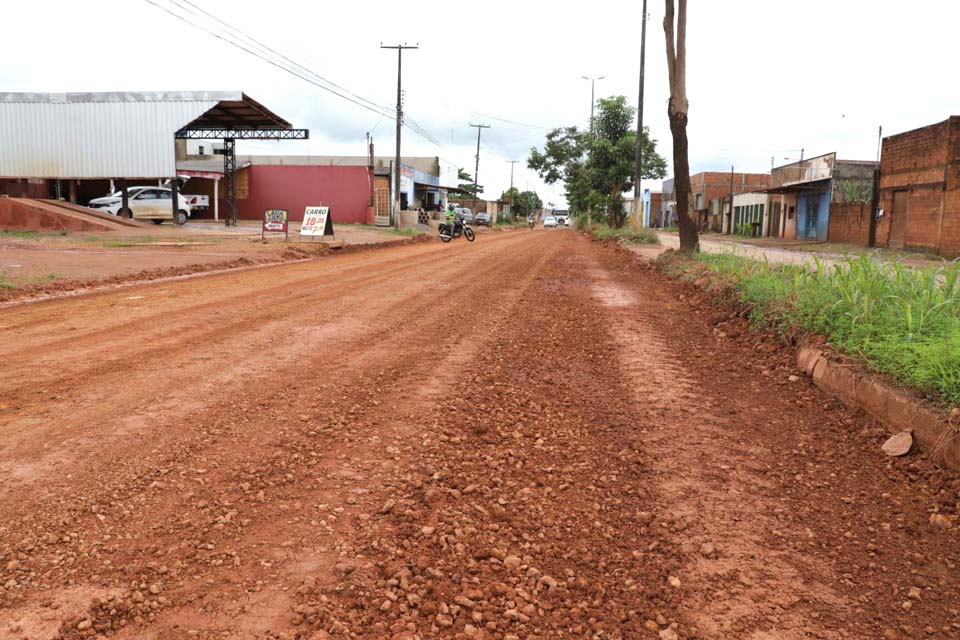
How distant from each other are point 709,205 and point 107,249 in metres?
53.9

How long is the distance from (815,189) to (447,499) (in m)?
38.0

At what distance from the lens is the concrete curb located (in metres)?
3.76

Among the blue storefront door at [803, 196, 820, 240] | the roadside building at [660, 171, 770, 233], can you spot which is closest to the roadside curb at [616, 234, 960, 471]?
the blue storefront door at [803, 196, 820, 240]

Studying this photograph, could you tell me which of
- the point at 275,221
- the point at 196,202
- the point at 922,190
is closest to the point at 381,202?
the point at 196,202

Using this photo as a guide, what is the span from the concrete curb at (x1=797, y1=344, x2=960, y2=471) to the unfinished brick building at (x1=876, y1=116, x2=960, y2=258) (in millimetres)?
19064

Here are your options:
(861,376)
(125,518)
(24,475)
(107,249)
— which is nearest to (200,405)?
(24,475)

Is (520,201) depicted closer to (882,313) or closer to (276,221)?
(276,221)

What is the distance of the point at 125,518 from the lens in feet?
9.61

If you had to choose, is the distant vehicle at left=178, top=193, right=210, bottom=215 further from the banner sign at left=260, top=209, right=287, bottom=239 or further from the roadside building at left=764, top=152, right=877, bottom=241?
the roadside building at left=764, top=152, right=877, bottom=241

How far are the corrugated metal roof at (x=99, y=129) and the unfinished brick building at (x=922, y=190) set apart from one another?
82.5ft

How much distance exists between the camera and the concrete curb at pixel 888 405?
376 cm

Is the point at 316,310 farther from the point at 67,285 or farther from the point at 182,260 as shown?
the point at 182,260

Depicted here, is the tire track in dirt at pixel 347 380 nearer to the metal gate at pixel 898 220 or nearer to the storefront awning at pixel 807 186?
the metal gate at pixel 898 220

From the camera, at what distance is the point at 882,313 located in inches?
224
